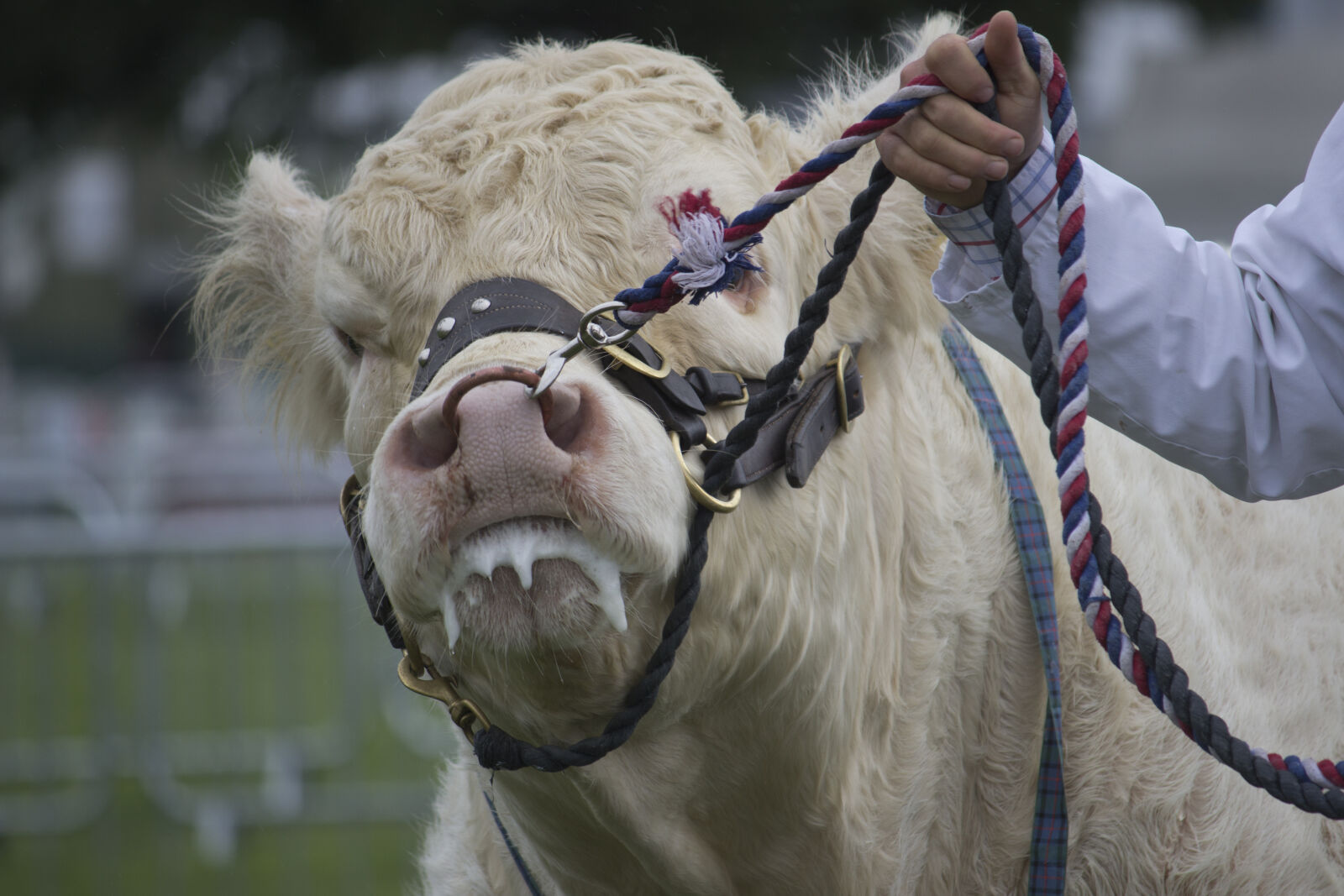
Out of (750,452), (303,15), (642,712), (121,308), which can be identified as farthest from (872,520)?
(121,308)

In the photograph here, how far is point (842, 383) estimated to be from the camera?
2234 millimetres

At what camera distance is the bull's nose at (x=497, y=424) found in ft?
5.37

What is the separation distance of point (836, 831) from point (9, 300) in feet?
101

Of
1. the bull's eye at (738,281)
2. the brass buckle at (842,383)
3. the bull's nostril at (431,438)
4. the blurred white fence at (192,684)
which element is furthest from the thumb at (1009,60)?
the blurred white fence at (192,684)


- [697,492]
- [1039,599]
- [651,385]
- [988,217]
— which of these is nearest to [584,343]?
[651,385]

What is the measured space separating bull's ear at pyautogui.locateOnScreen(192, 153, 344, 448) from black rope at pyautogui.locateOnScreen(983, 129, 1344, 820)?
1.65 m

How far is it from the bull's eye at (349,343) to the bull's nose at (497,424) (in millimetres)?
663

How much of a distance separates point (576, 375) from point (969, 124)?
24.8 inches

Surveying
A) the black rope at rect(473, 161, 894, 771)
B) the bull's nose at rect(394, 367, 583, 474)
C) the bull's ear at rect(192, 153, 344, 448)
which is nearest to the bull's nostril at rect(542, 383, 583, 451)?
the bull's nose at rect(394, 367, 583, 474)

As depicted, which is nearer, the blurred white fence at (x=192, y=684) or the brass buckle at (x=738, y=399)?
the brass buckle at (x=738, y=399)

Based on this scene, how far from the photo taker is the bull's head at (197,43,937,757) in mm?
1682

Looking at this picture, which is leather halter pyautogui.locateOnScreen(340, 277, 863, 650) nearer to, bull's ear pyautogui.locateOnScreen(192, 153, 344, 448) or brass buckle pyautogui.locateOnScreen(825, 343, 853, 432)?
brass buckle pyautogui.locateOnScreen(825, 343, 853, 432)

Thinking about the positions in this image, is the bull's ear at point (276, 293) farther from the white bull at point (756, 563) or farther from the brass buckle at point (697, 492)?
the brass buckle at point (697, 492)

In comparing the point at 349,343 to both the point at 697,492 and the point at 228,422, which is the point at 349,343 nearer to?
the point at 697,492
